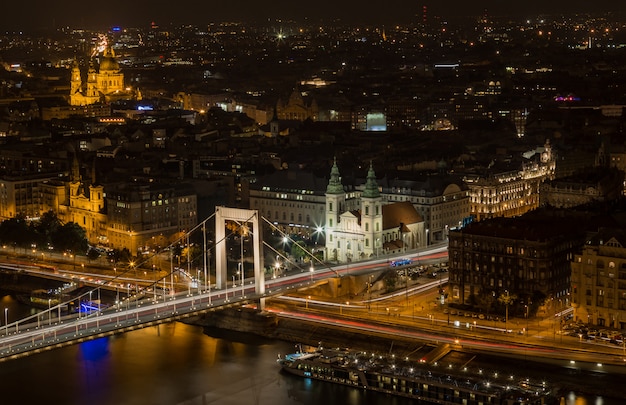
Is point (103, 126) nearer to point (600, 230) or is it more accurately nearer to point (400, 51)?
point (600, 230)

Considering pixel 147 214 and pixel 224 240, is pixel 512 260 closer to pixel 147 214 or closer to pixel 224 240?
pixel 224 240

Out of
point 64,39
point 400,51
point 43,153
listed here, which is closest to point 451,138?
point 43,153

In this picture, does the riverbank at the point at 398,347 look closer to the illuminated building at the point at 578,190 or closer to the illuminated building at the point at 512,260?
the illuminated building at the point at 512,260

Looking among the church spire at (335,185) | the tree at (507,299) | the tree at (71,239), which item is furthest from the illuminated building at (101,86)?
the tree at (507,299)

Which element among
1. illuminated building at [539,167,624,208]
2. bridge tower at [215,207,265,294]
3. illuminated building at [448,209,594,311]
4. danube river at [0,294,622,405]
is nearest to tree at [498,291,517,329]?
illuminated building at [448,209,594,311]

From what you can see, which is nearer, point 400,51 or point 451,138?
point 451,138

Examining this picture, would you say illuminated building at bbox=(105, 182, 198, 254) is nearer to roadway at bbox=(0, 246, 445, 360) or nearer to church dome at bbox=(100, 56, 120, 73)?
roadway at bbox=(0, 246, 445, 360)

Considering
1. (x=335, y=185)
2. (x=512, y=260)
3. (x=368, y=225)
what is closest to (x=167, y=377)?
(x=512, y=260)
